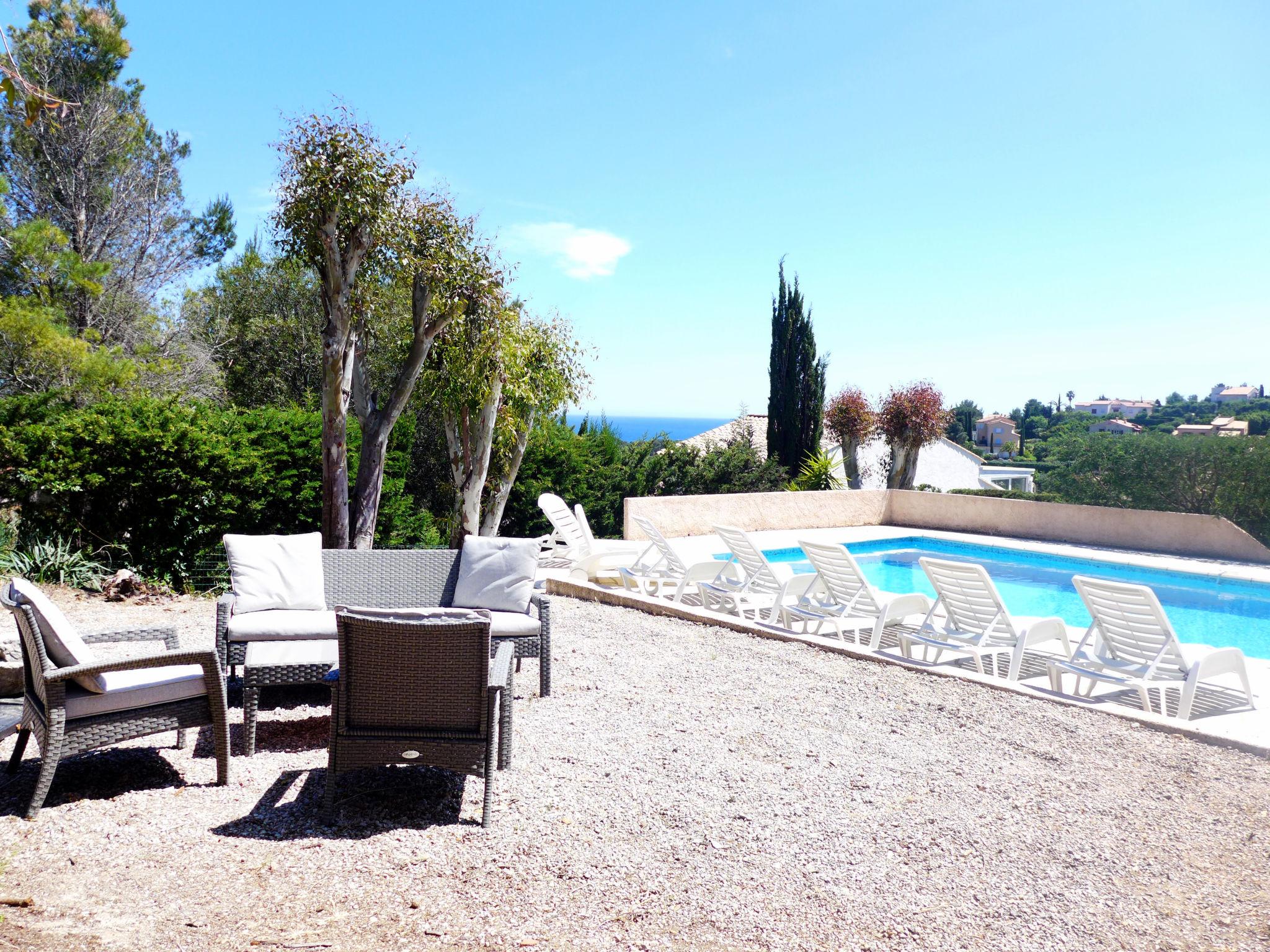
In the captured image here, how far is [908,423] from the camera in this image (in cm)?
2066

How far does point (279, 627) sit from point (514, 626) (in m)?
1.27

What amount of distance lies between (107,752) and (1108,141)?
18.7 meters

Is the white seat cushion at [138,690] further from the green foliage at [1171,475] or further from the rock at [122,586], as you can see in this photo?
the green foliage at [1171,475]

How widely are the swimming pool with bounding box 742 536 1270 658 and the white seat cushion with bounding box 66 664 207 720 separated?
9503 mm

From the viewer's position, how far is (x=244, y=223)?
19.7 metres

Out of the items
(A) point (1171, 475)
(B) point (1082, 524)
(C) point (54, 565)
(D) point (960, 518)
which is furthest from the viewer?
(D) point (960, 518)

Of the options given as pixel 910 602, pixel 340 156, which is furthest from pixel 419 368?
pixel 910 602

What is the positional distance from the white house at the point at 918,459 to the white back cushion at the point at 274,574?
16.0 m

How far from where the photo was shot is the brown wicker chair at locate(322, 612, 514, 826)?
3307 millimetres

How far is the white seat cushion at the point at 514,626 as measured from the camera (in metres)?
4.95

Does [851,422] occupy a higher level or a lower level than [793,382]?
lower

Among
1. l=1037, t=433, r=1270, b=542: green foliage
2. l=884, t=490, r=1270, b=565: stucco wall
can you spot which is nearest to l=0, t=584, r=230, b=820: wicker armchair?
l=884, t=490, r=1270, b=565: stucco wall

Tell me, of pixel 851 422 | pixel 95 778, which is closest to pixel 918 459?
pixel 851 422

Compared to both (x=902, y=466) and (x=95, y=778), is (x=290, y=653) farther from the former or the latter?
(x=902, y=466)
